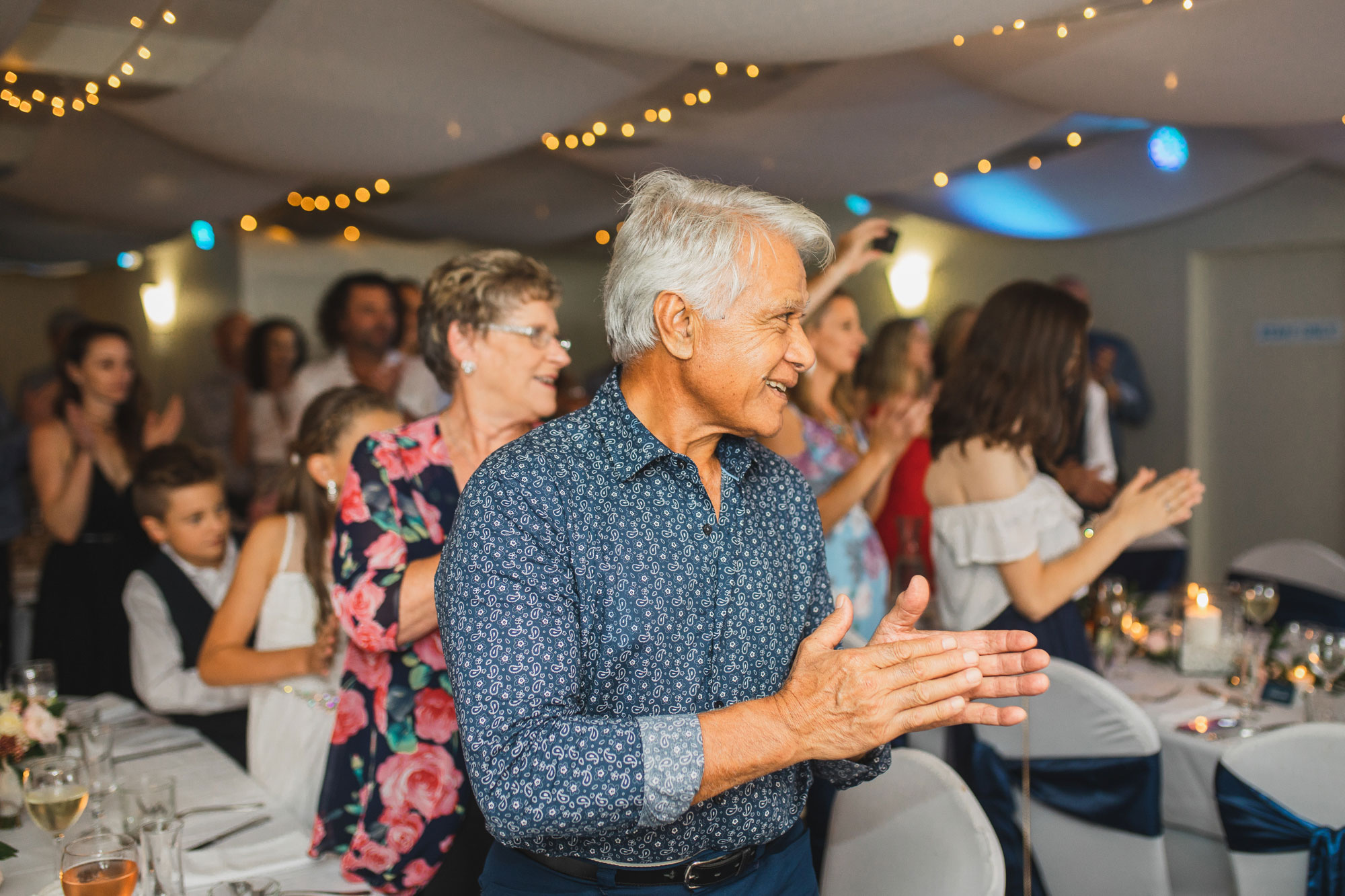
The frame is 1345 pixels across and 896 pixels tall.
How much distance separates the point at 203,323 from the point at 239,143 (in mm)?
5125

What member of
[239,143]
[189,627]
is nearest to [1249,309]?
[239,143]

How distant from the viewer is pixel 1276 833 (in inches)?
73.1

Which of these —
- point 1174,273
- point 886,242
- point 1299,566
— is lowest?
point 1299,566

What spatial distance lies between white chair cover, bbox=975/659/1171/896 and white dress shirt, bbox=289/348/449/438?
3.34m

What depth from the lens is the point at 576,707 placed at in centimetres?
120

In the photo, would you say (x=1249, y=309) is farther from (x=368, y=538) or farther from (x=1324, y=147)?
(x=368, y=538)

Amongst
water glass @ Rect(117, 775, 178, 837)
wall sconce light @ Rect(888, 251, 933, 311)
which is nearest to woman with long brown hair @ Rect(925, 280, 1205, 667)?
water glass @ Rect(117, 775, 178, 837)

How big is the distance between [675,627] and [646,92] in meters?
3.26

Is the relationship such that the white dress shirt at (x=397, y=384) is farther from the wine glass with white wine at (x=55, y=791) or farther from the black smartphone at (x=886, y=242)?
the wine glass with white wine at (x=55, y=791)

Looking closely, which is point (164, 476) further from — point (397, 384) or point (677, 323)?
point (397, 384)

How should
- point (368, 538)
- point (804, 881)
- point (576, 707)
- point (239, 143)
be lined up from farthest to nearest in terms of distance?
1. point (239, 143)
2. point (368, 538)
3. point (804, 881)
4. point (576, 707)

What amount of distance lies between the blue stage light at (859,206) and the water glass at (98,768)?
6.46 m

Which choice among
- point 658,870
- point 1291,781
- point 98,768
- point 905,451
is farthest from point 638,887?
point 905,451

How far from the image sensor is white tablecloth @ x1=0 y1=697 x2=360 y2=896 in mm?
1715
